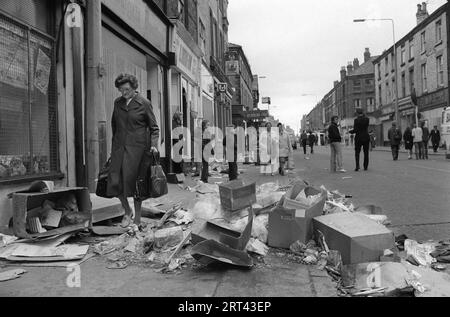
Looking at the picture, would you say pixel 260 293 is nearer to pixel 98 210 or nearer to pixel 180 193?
pixel 98 210

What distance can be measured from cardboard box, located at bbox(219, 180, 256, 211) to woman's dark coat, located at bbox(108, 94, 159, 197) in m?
1.04

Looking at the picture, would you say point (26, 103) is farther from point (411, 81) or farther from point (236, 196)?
point (411, 81)

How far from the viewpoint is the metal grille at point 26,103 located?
5617mm

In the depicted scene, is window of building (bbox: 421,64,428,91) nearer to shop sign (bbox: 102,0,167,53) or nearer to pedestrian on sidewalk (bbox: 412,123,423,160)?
pedestrian on sidewalk (bbox: 412,123,423,160)

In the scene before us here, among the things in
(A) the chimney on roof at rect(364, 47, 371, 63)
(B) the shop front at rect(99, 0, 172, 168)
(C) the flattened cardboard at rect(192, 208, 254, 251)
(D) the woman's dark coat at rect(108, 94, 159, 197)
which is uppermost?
(A) the chimney on roof at rect(364, 47, 371, 63)

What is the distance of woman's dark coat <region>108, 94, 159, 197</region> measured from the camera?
18.4ft

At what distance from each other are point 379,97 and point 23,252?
182ft

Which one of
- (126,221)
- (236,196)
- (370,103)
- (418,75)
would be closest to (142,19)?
(126,221)

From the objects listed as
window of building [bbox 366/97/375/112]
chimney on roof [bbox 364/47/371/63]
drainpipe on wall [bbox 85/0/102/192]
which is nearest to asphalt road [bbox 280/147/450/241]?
drainpipe on wall [bbox 85/0/102/192]

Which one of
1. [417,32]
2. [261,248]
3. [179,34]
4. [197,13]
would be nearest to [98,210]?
[261,248]

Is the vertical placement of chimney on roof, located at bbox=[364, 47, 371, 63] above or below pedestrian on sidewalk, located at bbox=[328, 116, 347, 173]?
above

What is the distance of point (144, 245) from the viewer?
4633 mm

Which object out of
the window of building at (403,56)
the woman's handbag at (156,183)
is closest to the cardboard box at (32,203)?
the woman's handbag at (156,183)

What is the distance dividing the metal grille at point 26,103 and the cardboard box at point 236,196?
247 centimetres
